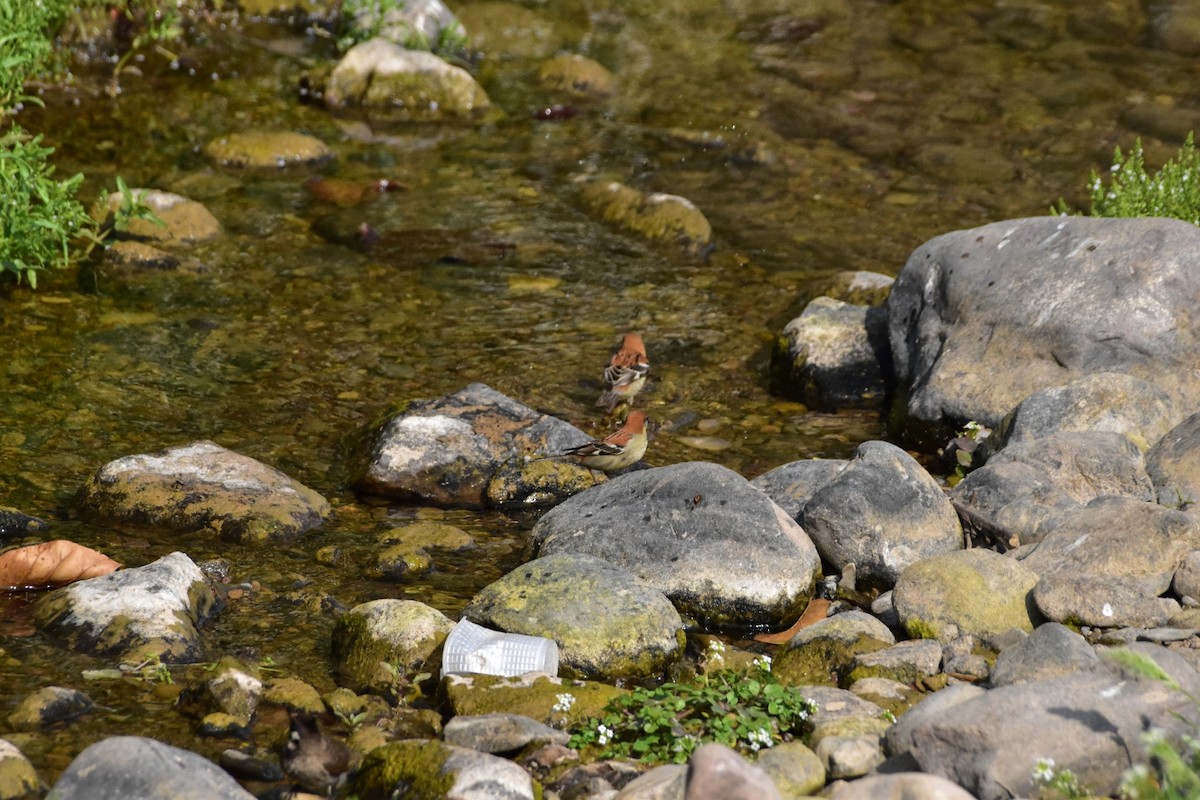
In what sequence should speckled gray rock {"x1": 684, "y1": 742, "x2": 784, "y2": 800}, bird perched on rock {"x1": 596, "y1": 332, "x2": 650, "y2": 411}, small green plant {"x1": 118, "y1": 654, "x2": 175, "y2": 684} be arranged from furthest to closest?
1. bird perched on rock {"x1": 596, "y1": 332, "x2": 650, "y2": 411}
2. small green plant {"x1": 118, "y1": 654, "x2": 175, "y2": 684}
3. speckled gray rock {"x1": 684, "y1": 742, "x2": 784, "y2": 800}

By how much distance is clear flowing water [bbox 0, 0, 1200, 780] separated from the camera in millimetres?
7441

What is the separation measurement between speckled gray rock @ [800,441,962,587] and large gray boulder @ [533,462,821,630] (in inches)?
7.9

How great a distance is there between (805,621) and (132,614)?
3.09 m

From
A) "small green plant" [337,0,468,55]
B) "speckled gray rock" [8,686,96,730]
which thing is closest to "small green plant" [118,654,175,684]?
"speckled gray rock" [8,686,96,730]

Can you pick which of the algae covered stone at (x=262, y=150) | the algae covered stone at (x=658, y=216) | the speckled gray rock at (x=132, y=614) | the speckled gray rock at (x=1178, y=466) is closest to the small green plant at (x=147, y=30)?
the algae covered stone at (x=262, y=150)

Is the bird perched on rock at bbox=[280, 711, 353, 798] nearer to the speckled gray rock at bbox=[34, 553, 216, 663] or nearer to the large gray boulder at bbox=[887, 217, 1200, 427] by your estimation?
the speckled gray rock at bbox=[34, 553, 216, 663]

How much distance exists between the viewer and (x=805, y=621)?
20.9 feet

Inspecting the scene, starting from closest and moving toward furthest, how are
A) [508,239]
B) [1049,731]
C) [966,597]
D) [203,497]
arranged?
[1049,731]
[966,597]
[203,497]
[508,239]

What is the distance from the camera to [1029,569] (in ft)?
20.0

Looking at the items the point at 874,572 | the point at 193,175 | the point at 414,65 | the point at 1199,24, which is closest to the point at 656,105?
the point at 414,65

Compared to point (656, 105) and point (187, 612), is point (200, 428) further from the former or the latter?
point (656, 105)

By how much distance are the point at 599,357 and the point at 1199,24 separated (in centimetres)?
1191

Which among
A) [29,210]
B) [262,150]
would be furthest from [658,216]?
[29,210]

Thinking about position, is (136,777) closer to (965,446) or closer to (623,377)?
(623,377)
